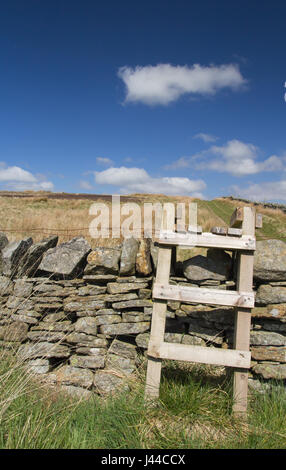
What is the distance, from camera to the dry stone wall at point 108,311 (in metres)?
4.02

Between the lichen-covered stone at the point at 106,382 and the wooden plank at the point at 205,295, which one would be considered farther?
the lichen-covered stone at the point at 106,382

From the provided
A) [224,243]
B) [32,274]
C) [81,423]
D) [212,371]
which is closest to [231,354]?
[212,371]

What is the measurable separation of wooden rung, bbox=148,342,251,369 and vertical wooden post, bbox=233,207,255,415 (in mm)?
99

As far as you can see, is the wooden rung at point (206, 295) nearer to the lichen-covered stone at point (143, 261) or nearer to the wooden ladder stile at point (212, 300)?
the wooden ladder stile at point (212, 300)

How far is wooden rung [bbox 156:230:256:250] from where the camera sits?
356 cm

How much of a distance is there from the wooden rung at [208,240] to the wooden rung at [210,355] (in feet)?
3.57

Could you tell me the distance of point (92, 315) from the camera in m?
4.65

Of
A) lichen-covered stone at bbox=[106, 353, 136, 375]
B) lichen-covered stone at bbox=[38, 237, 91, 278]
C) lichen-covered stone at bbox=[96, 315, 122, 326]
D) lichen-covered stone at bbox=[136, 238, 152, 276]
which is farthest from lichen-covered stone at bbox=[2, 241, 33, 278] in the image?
lichen-covered stone at bbox=[106, 353, 136, 375]

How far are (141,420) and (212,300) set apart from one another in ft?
4.46

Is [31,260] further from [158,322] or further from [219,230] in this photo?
[219,230]

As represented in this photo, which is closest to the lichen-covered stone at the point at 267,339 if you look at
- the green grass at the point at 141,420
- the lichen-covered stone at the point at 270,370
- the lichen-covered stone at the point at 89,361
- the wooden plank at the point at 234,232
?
the lichen-covered stone at the point at 270,370

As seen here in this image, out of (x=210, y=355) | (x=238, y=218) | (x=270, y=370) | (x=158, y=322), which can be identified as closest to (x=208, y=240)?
(x=238, y=218)

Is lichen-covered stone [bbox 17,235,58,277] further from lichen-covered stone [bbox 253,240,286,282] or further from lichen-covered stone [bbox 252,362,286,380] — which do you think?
lichen-covered stone [bbox 252,362,286,380]

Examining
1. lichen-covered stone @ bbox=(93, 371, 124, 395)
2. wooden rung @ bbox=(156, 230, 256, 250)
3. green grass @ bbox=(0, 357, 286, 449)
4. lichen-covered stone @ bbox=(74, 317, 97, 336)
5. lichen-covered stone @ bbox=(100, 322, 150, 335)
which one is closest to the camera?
green grass @ bbox=(0, 357, 286, 449)
